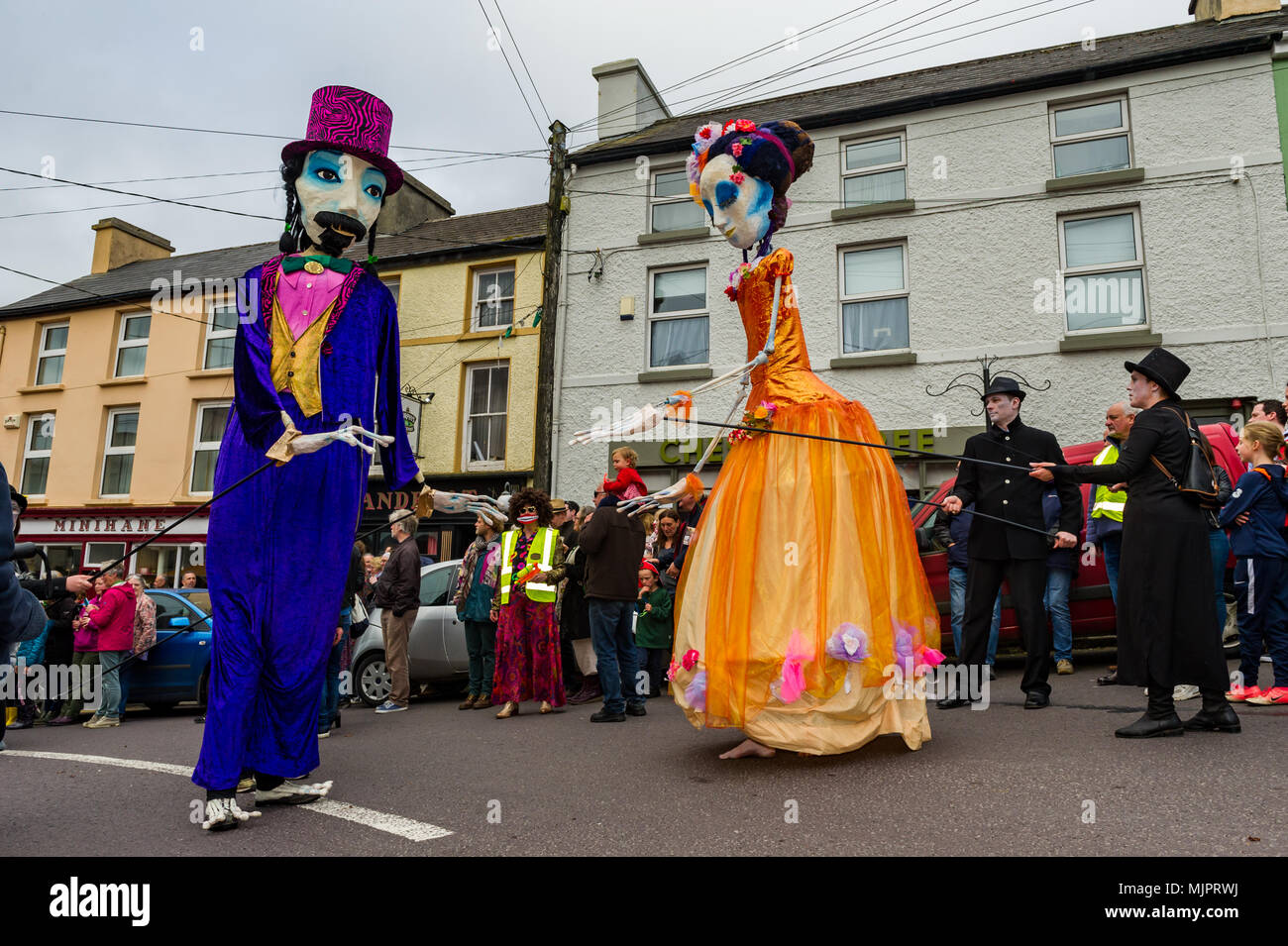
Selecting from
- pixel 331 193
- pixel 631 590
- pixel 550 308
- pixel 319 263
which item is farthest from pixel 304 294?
pixel 550 308

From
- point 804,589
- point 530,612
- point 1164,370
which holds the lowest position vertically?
point 530,612

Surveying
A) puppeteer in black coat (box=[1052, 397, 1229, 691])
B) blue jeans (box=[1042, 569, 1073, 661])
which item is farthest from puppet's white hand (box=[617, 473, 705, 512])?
blue jeans (box=[1042, 569, 1073, 661])

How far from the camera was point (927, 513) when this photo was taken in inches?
343

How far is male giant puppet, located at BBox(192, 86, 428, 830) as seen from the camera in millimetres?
3775

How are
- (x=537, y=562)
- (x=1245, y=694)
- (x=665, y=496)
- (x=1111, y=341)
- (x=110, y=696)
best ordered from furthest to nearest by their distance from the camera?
(x=1111, y=341) < (x=110, y=696) < (x=537, y=562) < (x=1245, y=694) < (x=665, y=496)

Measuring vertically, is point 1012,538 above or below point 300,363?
below

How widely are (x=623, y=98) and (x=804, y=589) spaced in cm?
1636

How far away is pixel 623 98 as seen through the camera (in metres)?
18.4

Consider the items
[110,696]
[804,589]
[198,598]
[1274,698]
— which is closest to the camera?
[804,589]

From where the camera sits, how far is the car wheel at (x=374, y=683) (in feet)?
30.3

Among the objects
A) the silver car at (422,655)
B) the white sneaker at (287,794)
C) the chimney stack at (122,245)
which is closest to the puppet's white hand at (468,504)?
the white sneaker at (287,794)

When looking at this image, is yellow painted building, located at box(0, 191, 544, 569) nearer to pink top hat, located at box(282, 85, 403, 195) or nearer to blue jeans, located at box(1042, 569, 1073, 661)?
blue jeans, located at box(1042, 569, 1073, 661)

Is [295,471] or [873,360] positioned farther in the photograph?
[873,360]

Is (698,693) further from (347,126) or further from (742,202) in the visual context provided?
(347,126)
